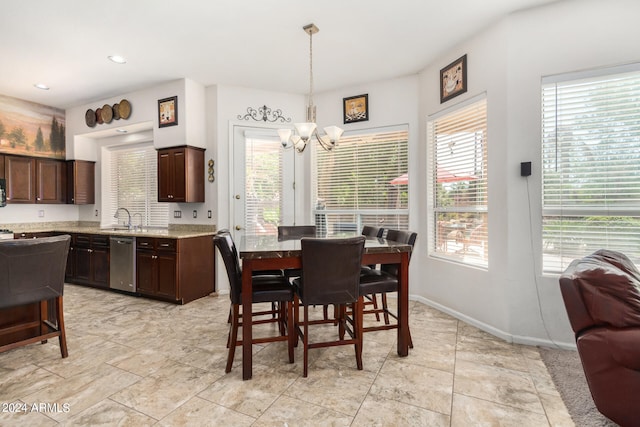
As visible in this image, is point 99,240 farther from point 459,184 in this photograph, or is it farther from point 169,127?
point 459,184

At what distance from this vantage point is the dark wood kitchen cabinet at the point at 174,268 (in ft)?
12.7

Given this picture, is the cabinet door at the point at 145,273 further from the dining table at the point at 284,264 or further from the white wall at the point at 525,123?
the white wall at the point at 525,123

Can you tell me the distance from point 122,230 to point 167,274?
1.51 m

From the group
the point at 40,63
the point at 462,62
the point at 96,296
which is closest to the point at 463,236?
the point at 462,62

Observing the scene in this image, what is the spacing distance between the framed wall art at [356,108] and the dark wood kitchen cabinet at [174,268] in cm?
263

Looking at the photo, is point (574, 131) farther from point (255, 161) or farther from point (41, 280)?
point (41, 280)

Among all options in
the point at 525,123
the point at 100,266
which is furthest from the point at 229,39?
the point at 100,266

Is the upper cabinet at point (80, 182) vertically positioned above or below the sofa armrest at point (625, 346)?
above

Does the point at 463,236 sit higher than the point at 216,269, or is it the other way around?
the point at 463,236

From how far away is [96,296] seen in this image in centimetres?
432

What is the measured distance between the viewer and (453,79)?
345 centimetres

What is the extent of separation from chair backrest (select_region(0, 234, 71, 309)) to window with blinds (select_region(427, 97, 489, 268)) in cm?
374

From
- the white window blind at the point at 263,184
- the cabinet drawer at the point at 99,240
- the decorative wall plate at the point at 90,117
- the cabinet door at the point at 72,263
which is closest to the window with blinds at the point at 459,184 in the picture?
the white window blind at the point at 263,184

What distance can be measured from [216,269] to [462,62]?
13.1 ft
